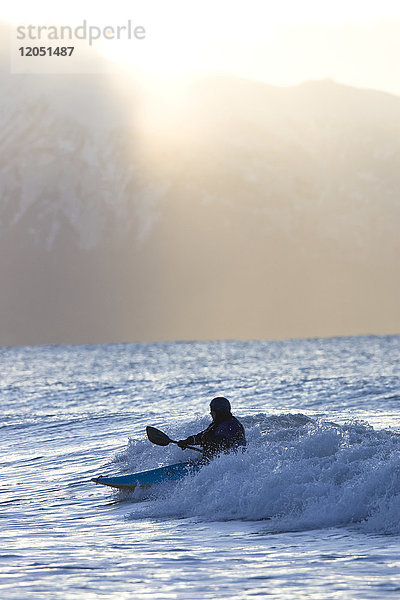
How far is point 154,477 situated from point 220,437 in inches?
46.9

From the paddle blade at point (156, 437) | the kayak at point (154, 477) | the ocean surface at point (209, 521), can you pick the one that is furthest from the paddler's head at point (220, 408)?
the paddle blade at point (156, 437)

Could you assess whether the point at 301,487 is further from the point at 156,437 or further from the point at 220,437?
the point at 156,437

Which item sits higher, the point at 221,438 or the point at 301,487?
the point at 221,438

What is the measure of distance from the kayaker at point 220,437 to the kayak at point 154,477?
310 mm

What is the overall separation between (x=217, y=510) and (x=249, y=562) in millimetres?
2993

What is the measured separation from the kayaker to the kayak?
0.31 metres

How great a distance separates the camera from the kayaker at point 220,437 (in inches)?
555

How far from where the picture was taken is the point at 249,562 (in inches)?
368

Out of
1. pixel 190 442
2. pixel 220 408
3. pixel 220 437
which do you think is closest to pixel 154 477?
pixel 190 442

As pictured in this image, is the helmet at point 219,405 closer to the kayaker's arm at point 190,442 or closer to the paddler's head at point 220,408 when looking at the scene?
the paddler's head at point 220,408

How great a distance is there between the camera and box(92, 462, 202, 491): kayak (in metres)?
14.1

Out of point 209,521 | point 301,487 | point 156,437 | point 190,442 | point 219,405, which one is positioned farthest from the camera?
point 156,437

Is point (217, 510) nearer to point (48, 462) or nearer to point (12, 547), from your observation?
point (12, 547)

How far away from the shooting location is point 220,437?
14.2 m
